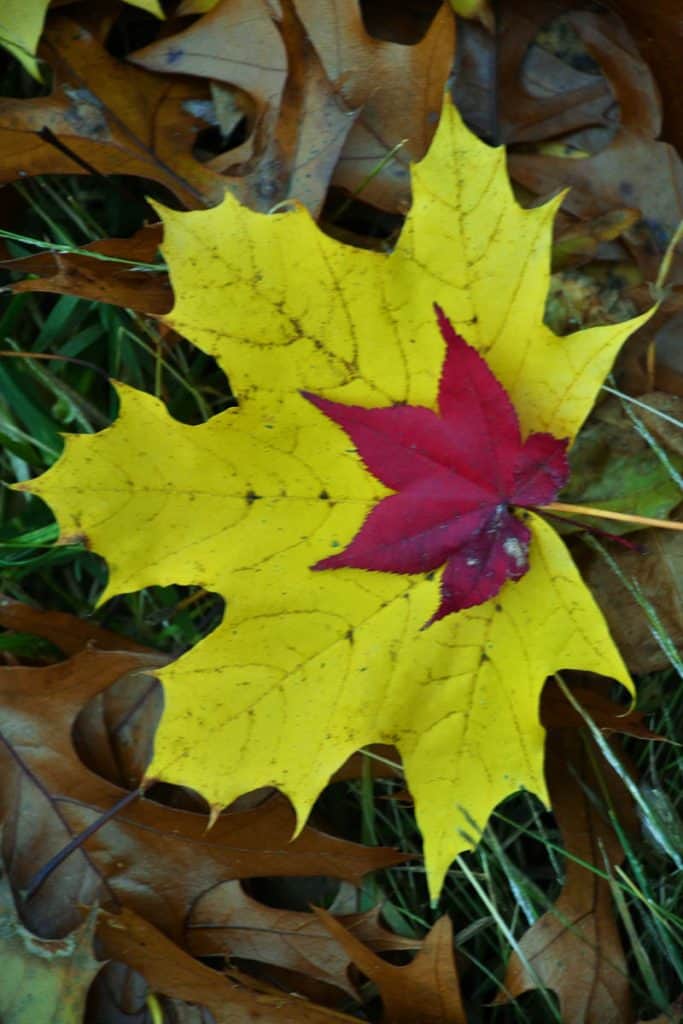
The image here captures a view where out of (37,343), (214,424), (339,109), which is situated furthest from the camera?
(37,343)

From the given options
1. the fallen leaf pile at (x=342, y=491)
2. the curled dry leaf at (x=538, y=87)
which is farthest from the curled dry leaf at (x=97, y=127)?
the curled dry leaf at (x=538, y=87)

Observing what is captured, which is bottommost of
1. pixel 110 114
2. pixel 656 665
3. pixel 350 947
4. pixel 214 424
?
pixel 350 947

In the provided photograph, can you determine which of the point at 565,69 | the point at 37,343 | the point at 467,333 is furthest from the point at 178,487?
the point at 565,69

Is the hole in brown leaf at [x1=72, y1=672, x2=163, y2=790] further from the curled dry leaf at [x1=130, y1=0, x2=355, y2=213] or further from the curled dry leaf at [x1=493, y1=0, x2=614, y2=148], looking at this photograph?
the curled dry leaf at [x1=493, y1=0, x2=614, y2=148]

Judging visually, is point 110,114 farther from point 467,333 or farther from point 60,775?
point 60,775

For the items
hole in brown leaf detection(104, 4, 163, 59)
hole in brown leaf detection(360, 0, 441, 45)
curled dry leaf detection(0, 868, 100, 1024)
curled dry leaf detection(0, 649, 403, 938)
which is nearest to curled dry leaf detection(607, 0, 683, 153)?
hole in brown leaf detection(360, 0, 441, 45)

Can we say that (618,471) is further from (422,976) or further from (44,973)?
(44,973)

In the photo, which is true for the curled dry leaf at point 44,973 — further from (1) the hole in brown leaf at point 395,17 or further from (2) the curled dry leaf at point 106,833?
(1) the hole in brown leaf at point 395,17
